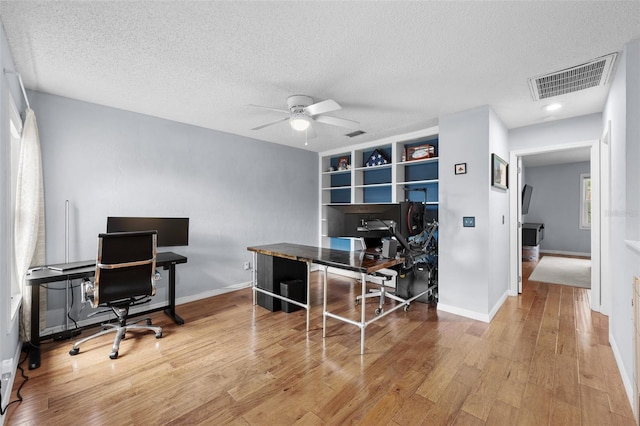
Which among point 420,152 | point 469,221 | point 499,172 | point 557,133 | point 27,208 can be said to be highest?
point 557,133

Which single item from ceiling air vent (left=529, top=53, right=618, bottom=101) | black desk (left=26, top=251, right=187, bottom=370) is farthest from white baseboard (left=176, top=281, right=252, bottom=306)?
ceiling air vent (left=529, top=53, right=618, bottom=101)

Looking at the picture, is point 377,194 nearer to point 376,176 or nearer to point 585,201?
point 376,176

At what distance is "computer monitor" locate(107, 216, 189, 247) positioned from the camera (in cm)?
316

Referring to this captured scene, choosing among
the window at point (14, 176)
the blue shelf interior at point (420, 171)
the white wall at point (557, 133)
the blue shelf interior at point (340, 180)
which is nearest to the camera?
the window at point (14, 176)

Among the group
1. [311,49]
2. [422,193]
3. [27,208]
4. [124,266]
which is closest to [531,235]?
[422,193]

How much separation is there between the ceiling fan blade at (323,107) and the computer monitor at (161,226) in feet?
7.10

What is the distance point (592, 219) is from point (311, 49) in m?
3.99

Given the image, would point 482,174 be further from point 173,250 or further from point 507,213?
point 173,250

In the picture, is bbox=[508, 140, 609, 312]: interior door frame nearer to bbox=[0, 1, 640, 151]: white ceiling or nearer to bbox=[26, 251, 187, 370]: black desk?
bbox=[0, 1, 640, 151]: white ceiling

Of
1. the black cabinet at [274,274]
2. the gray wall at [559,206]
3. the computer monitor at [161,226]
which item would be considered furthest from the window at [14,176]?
the gray wall at [559,206]

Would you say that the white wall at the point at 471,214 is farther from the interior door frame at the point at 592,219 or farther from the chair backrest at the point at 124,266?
the chair backrest at the point at 124,266

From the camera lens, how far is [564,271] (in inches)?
225

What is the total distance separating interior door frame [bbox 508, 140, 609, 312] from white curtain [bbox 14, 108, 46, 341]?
18.3 ft

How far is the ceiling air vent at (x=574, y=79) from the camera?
2.30 metres
